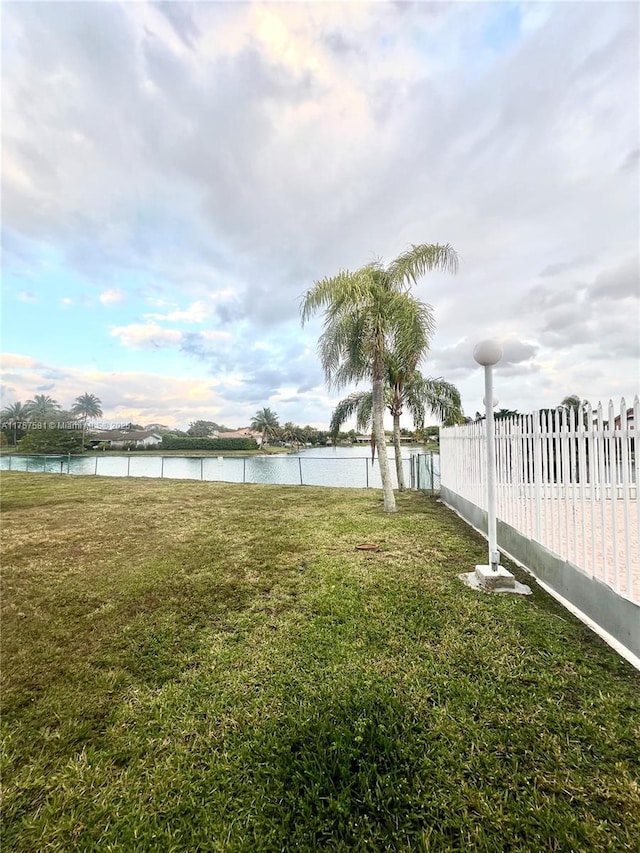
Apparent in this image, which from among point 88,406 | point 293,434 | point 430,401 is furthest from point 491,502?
point 88,406

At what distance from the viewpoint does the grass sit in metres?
1.34

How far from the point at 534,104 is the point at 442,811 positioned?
9.40 metres

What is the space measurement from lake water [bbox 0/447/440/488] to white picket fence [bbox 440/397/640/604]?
5855mm

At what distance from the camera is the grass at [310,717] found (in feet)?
4.39

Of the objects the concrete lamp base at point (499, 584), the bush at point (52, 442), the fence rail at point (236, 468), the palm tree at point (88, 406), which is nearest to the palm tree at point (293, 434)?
the bush at point (52, 442)

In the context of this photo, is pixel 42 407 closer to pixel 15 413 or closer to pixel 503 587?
pixel 15 413

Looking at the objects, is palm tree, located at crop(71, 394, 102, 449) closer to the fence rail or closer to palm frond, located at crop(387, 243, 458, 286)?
the fence rail

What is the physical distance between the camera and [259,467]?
577 inches

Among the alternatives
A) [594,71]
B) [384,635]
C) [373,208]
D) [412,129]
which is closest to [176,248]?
[373,208]

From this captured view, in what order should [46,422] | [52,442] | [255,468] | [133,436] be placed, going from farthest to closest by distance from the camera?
1. [133,436]
2. [46,422]
3. [52,442]
4. [255,468]

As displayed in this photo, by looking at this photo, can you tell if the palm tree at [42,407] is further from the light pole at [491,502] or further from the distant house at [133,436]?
the light pole at [491,502]

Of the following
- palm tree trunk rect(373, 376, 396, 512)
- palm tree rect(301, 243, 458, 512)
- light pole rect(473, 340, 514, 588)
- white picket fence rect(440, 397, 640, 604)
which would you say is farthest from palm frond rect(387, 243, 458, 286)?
light pole rect(473, 340, 514, 588)

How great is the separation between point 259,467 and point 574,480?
42.1 ft

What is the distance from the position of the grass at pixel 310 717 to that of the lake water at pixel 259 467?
770 centimetres
